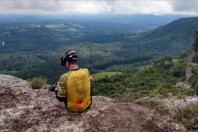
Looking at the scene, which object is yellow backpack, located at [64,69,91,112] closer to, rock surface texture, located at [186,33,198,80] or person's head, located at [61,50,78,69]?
person's head, located at [61,50,78,69]

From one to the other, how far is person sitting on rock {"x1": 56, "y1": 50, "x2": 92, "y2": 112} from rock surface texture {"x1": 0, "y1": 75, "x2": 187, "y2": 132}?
1.16 feet

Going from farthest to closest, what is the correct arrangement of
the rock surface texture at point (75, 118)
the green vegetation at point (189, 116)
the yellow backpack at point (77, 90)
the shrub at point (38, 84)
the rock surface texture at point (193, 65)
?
the rock surface texture at point (193, 65) → the shrub at point (38, 84) → the yellow backpack at point (77, 90) → the green vegetation at point (189, 116) → the rock surface texture at point (75, 118)

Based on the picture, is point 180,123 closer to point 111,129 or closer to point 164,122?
point 164,122

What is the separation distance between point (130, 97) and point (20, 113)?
4919 mm

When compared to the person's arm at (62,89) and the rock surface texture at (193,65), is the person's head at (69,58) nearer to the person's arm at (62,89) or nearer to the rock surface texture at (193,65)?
the person's arm at (62,89)

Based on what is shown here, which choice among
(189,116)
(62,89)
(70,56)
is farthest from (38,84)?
(189,116)

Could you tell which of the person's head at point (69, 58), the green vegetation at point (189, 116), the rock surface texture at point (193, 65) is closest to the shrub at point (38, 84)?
the person's head at point (69, 58)

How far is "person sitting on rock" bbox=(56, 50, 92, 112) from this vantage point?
12617mm

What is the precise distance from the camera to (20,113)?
43.8 ft

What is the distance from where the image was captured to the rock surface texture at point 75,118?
38.6 feet

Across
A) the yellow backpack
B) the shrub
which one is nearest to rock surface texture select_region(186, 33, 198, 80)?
the shrub

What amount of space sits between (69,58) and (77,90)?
1.13 m

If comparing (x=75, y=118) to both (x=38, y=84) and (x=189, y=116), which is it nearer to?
(x=189, y=116)

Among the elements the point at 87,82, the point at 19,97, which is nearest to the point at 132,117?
the point at 87,82
